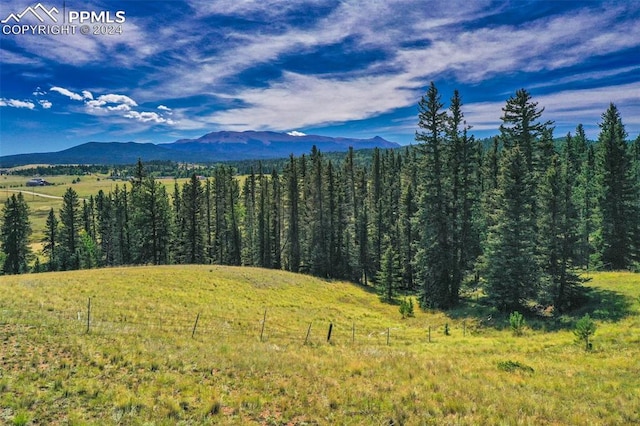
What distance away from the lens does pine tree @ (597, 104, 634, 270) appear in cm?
3956

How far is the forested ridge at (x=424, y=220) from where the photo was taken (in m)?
26.2

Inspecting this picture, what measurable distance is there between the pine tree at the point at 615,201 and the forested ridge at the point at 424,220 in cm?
13

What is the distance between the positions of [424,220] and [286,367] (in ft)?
71.5

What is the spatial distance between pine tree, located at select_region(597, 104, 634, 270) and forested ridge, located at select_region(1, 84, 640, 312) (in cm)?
13

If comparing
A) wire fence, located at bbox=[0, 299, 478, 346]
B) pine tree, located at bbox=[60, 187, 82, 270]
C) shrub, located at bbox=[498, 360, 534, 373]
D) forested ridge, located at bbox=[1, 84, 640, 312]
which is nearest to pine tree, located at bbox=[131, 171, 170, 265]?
forested ridge, located at bbox=[1, 84, 640, 312]

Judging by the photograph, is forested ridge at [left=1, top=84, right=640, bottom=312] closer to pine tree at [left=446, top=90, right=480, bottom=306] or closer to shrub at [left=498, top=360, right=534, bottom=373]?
pine tree at [left=446, top=90, right=480, bottom=306]

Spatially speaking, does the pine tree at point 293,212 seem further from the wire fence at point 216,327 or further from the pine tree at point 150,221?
the wire fence at point 216,327

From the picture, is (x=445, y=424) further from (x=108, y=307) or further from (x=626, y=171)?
(x=626, y=171)

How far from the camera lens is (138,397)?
1086cm

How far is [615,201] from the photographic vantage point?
4019 centimetres

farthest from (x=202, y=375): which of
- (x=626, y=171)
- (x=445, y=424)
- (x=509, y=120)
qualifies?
(x=626, y=171)

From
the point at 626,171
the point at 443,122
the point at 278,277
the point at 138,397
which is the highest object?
the point at 443,122

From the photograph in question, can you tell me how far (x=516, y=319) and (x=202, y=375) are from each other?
18.3 m

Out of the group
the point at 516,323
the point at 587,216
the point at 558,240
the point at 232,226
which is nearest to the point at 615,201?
the point at 587,216
